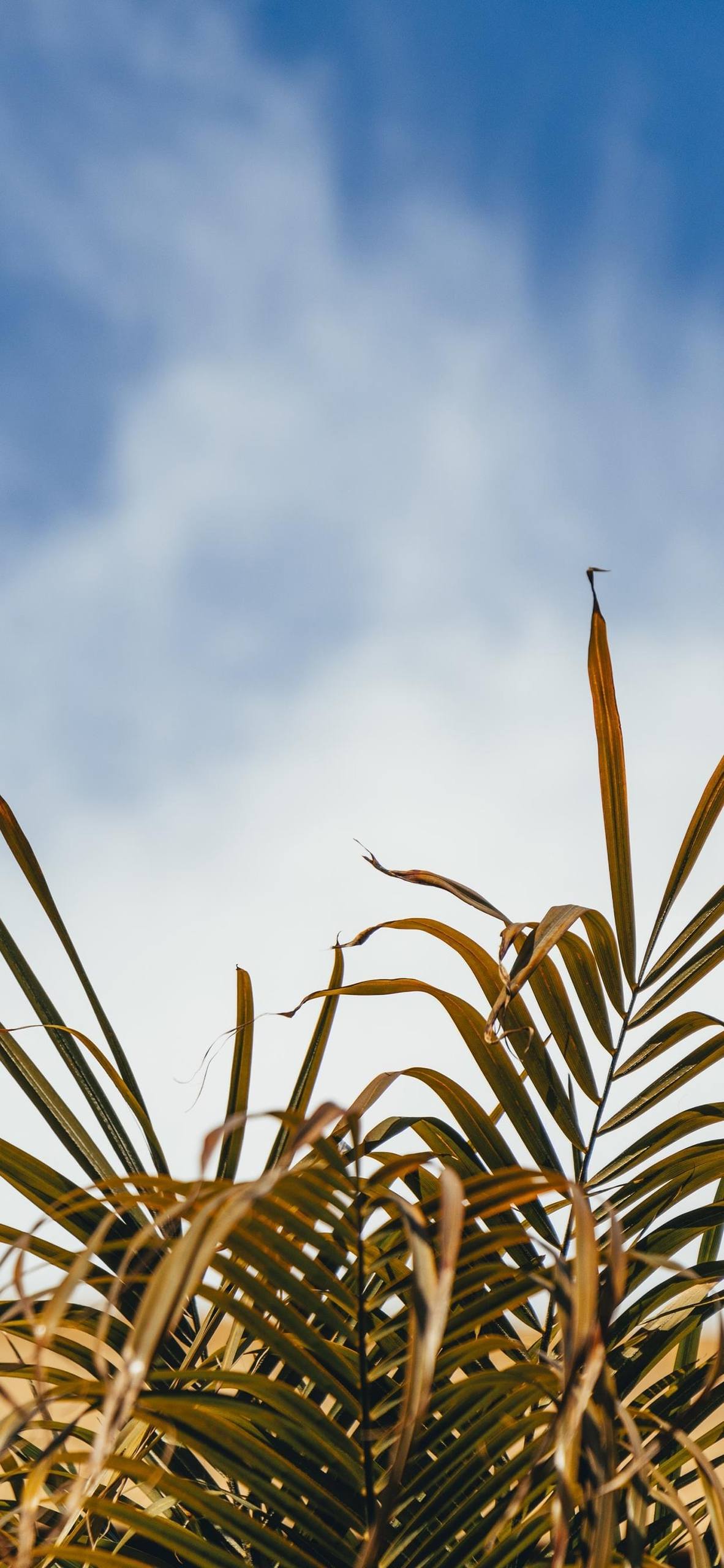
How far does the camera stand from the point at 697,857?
87cm

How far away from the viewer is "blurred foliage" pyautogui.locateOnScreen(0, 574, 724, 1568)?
1.28 ft

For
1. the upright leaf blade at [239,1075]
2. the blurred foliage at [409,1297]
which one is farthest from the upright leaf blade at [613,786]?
the upright leaf blade at [239,1075]

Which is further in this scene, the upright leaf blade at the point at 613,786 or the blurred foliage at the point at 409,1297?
the upright leaf blade at the point at 613,786

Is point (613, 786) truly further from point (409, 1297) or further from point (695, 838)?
point (409, 1297)

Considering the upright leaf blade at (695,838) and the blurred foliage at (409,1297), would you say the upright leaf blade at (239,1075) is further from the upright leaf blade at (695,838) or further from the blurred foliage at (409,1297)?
the upright leaf blade at (695,838)

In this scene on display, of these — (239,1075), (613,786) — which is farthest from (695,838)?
(239,1075)

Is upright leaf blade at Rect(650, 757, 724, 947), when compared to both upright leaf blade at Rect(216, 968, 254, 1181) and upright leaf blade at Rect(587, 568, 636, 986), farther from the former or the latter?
upright leaf blade at Rect(216, 968, 254, 1181)

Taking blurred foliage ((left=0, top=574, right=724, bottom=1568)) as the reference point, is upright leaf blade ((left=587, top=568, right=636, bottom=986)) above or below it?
above

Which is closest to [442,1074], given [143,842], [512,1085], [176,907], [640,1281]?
[512,1085]

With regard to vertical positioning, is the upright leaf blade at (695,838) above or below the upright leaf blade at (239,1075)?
above

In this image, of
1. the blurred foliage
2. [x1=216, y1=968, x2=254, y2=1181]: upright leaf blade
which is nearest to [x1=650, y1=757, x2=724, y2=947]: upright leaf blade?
the blurred foliage

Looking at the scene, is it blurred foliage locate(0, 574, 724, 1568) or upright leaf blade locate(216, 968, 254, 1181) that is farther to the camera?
upright leaf blade locate(216, 968, 254, 1181)

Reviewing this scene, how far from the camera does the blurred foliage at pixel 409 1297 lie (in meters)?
0.39

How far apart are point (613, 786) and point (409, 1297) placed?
0.43m
